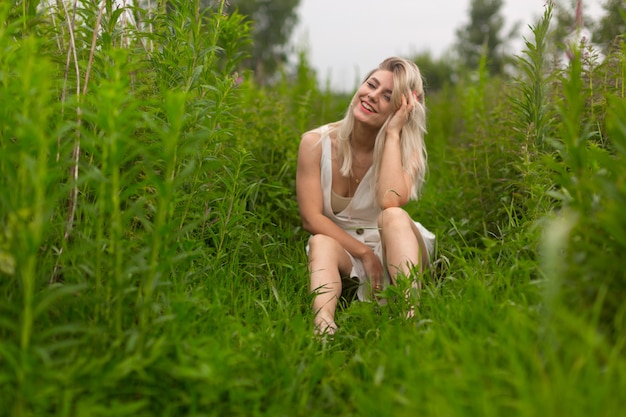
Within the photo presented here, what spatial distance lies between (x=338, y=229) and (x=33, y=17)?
1830 mm

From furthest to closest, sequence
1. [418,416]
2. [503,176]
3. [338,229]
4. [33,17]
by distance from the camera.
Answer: [503,176]
[338,229]
[33,17]
[418,416]

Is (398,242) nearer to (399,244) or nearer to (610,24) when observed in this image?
(399,244)

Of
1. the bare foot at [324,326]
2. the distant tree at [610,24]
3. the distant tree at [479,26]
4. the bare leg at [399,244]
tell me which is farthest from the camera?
the distant tree at [479,26]

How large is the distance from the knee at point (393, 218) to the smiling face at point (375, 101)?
59 centimetres

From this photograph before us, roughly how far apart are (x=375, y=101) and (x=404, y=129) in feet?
0.84

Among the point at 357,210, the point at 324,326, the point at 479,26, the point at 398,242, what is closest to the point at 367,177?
the point at 357,210

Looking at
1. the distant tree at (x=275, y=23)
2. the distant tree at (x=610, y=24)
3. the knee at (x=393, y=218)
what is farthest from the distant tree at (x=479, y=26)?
the knee at (x=393, y=218)

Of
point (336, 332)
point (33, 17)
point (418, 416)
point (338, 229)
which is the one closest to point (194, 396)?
point (418, 416)

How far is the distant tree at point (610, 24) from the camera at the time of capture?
4.58m

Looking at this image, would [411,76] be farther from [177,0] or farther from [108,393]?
[108,393]

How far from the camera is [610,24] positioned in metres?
4.93

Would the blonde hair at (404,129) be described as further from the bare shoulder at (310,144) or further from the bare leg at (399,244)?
the bare leg at (399,244)

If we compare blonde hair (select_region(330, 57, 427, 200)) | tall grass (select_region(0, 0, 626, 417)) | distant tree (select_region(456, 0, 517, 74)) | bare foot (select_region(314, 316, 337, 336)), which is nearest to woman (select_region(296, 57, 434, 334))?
blonde hair (select_region(330, 57, 427, 200))

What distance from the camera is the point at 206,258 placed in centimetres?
277
